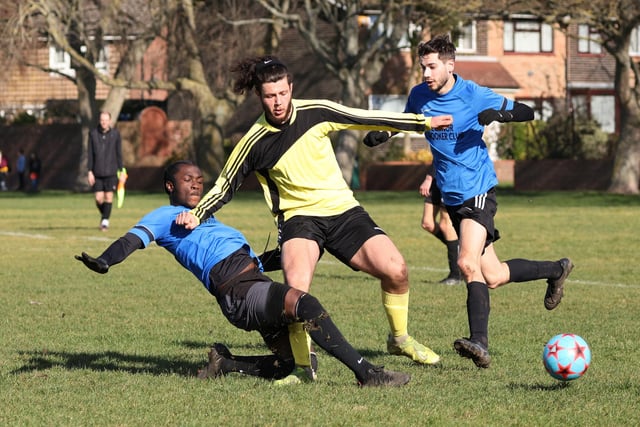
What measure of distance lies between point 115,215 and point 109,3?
11727 mm

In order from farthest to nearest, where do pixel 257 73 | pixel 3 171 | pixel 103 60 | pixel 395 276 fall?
pixel 3 171
pixel 103 60
pixel 395 276
pixel 257 73

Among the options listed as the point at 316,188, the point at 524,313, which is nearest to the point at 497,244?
the point at 524,313

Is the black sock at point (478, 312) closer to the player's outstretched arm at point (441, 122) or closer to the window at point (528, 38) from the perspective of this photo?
the player's outstretched arm at point (441, 122)

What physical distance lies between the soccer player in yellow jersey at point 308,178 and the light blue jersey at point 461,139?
0.98 m

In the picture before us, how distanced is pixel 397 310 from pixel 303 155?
1222mm

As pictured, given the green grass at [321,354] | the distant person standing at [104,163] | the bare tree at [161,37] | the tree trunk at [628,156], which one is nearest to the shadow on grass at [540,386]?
the green grass at [321,354]

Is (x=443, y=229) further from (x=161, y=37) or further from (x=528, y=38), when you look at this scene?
(x=528, y=38)

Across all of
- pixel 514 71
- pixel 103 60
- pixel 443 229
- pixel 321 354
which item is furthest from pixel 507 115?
pixel 514 71

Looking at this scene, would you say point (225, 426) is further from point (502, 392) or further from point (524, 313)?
point (524, 313)

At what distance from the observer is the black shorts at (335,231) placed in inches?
303

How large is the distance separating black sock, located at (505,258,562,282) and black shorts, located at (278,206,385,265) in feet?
5.19

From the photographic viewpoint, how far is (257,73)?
747cm

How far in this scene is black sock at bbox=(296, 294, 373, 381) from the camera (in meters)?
6.96

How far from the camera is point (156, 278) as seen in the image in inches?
569
